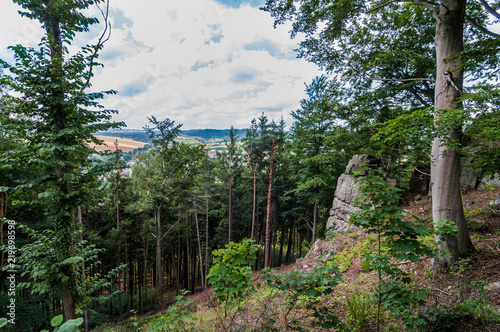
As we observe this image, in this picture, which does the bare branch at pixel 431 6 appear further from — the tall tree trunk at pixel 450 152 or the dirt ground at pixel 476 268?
the dirt ground at pixel 476 268

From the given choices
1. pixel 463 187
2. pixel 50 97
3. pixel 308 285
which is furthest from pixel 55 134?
pixel 463 187

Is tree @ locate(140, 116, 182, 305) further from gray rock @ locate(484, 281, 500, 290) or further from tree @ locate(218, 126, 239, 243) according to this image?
gray rock @ locate(484, 281, 500, 290)

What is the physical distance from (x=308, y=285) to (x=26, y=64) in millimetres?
6630

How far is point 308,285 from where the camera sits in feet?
9.27

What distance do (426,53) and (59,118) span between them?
43.8 feet

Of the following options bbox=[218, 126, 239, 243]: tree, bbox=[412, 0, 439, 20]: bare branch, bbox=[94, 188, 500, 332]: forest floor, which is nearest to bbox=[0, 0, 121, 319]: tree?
bbox=[94, 188, 500, 332]: forest floor

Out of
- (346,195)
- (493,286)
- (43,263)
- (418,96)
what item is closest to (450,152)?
(493,286)

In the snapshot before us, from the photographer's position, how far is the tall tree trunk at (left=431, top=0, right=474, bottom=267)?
4055mm

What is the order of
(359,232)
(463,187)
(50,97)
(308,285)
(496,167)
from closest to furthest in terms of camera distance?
(308,285)
(496,167)
(50,97)
(463,187)
(359,232)

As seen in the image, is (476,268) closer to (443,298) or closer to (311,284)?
(443,298)

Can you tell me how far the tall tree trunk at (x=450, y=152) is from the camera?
4055 mm

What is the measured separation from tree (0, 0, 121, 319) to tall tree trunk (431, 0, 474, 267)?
7752 mm

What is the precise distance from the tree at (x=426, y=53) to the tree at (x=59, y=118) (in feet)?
17.6

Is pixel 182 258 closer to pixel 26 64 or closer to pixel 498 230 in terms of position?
pixel 26 64
